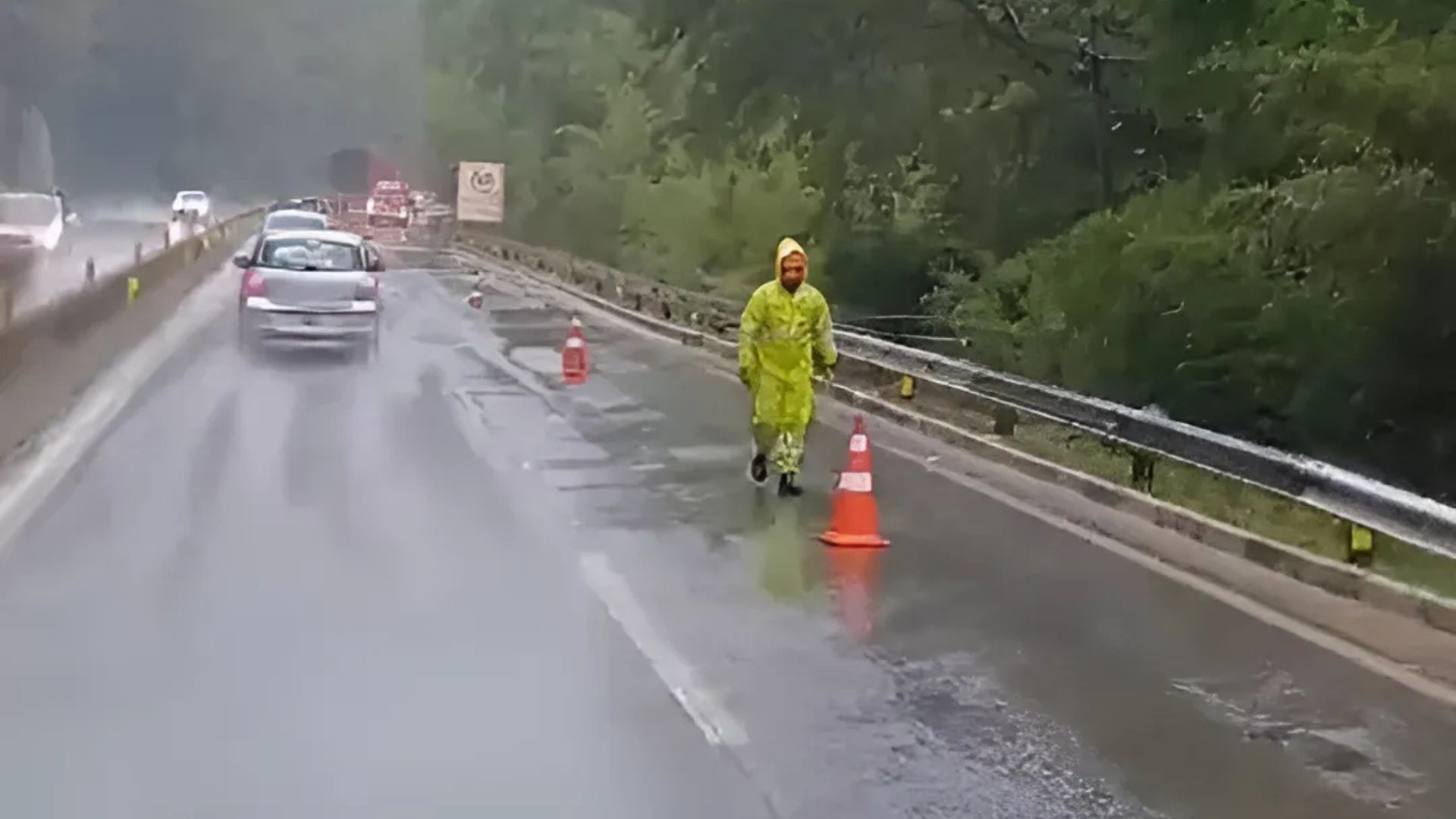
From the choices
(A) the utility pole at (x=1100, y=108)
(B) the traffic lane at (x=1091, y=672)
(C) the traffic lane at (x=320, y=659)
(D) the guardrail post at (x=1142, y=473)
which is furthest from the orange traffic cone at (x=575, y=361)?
(D) the guardrail post at (x=1142, y=473)

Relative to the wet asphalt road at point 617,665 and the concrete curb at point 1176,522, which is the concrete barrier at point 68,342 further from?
the concrete curb at point 1176,522

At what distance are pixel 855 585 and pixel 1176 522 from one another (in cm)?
253

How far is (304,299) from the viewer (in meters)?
27.3

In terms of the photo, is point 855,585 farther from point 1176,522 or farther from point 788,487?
point 788,487

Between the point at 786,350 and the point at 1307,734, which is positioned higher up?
the point at 786,350

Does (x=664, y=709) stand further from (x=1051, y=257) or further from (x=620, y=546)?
(x=1051, y=257)

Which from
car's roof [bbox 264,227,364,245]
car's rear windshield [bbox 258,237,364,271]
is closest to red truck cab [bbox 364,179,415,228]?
car's roof [bbox 264,227,364,245]

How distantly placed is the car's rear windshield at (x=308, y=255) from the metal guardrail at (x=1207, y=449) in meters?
8.17

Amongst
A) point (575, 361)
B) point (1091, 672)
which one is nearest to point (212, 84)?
point (575, 361)

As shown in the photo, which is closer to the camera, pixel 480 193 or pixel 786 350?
pixel 786 350

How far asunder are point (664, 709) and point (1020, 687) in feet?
5.29

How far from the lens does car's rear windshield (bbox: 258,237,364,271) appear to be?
27.7 meters

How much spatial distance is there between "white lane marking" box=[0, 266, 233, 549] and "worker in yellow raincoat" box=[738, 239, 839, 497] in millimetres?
4990

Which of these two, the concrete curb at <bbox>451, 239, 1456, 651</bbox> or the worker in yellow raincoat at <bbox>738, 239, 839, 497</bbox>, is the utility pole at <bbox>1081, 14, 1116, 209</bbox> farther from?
the worker in yellow raincoat at <bbox>738, 239, 839, 497</bbox>
